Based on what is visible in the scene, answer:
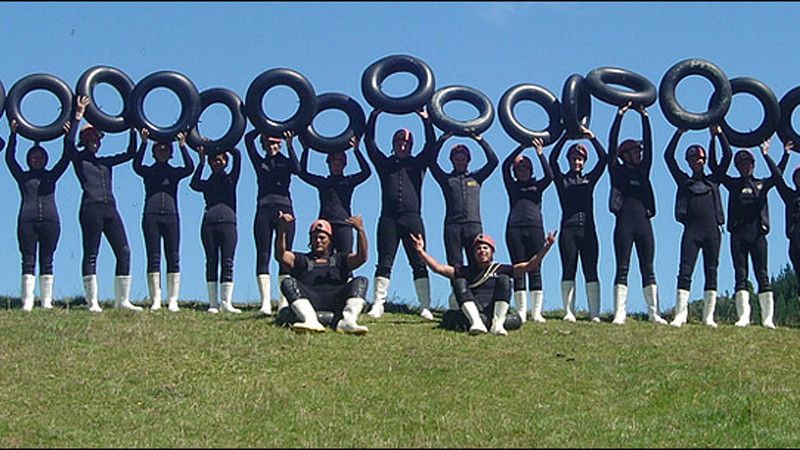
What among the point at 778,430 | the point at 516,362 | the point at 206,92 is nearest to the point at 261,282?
the point at 206,92

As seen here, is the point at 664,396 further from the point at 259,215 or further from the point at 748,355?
the point at 259,215

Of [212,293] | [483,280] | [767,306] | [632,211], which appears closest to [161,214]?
[212,293]

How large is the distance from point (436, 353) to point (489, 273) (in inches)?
78.8

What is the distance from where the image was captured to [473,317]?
652 inches

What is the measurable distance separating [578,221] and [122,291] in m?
6.63

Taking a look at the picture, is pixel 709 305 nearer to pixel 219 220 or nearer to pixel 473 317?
pixel 473 317

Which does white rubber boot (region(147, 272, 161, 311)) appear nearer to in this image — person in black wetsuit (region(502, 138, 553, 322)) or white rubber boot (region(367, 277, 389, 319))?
white rubber boot (region(367, 277, 389, 319))

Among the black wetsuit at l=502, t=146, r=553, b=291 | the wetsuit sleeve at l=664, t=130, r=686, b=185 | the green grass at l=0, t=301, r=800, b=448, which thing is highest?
the wetsuit sleeve at l=664, t=130, r=686, b=185

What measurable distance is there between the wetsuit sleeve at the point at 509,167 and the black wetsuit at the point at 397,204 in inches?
Answer: 44.8

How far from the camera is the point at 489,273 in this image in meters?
17.0

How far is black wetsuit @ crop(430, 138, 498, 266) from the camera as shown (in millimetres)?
18281

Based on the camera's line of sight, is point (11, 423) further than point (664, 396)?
No

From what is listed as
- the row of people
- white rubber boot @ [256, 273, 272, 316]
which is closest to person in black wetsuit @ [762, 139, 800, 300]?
the row of people

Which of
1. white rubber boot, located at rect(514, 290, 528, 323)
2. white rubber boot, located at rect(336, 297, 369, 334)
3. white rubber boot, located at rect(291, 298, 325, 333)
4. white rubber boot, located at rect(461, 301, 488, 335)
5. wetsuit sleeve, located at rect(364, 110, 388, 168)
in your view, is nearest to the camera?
white rubber boot, located at rect(291, 298, 325, 333)
